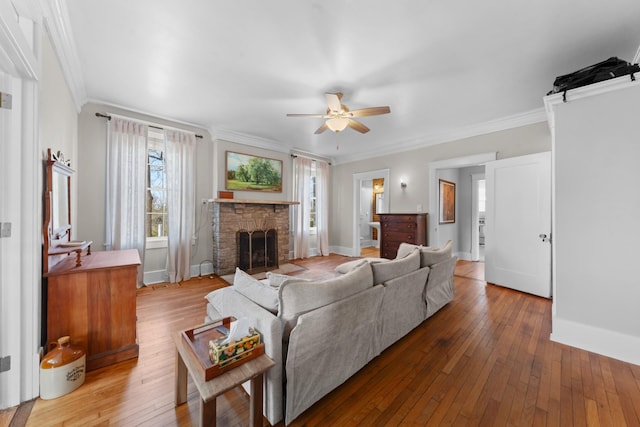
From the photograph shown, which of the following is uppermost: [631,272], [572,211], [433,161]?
[433,161]

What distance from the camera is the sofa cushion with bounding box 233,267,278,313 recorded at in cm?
153

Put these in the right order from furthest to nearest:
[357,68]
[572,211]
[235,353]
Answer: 1. [357,68]
2. [572,211]
3. [235,353]

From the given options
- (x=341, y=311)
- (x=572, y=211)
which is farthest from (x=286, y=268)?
(x=572, y=211)

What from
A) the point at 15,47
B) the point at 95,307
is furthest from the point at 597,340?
the point at 15,47

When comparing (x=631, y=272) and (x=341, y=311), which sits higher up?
(x=631, y=272)

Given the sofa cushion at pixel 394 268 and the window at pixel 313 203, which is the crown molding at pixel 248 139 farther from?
the sofa cushion at pixel 394 268

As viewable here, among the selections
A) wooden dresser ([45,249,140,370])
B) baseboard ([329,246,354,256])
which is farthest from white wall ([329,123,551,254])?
wooden dresser ([45,249,140,370])

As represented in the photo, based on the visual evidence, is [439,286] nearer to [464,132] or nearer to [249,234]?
[464,132]

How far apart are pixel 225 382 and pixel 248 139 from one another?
4.54 m

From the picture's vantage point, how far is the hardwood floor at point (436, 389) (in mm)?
1425

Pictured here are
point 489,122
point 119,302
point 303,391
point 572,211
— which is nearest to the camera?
point 303,391

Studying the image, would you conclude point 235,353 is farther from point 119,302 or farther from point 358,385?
point 119,302

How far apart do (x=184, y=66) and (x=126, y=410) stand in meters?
3.02

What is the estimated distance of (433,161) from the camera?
488 centimetres
